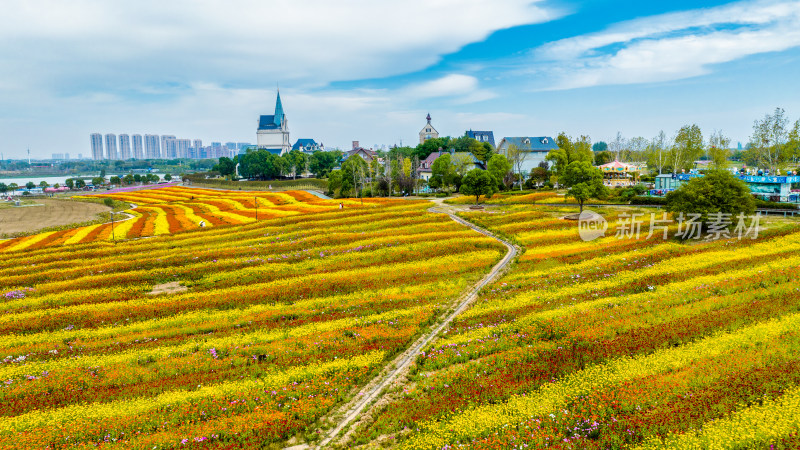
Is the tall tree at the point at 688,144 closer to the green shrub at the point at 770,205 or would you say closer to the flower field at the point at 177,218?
the green shrub at the point at 770,205

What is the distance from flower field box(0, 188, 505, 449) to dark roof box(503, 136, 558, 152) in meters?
95.9

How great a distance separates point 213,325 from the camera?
29266 mm

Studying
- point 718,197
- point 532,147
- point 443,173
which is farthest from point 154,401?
point 532,147

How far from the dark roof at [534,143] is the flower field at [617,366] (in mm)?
114526

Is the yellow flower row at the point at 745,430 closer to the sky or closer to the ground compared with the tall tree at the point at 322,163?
closer to the ground

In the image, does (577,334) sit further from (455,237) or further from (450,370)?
(455,237)

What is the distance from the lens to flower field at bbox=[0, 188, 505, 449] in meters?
18.3

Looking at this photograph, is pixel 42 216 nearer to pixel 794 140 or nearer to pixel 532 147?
pixel 532 147

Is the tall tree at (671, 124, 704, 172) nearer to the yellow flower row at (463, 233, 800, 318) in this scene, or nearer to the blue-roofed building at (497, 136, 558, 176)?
the blue-roofed building at (497, 136, 558, 176)

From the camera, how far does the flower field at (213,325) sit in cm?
1831

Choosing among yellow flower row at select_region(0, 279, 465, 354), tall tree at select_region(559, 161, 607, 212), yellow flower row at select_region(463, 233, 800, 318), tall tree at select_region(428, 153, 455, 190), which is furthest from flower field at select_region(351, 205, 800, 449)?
tall tree at select_region(428, 153, 455, 190)

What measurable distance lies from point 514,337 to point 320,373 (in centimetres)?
1056

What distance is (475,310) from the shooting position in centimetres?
2884

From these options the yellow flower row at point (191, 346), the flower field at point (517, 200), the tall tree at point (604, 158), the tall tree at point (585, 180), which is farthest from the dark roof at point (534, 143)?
the yellow flower row at point (191, 346)
